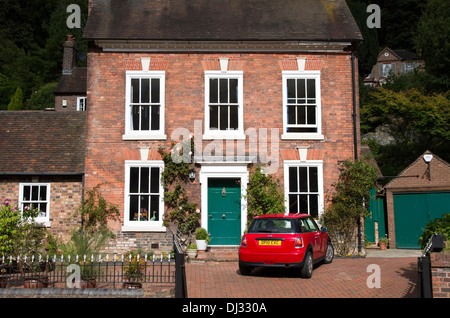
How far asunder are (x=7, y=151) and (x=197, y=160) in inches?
273

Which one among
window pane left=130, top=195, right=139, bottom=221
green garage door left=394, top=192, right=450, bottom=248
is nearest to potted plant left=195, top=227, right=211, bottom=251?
window pane left=130, top=195, right=139, bottom=221

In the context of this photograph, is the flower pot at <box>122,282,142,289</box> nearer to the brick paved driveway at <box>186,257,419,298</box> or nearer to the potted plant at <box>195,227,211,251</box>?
the brick paved driveway at <box>186,257,419,298</box>

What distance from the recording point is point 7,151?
48.4ft

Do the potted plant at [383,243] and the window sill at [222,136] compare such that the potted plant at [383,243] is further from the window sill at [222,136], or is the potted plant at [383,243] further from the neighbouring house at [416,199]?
the window sill at [222,136]

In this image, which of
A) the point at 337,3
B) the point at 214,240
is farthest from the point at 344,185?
the point at 337,3

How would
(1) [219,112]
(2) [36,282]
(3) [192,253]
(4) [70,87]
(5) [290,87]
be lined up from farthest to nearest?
(4) [70,87] < (5) [290,87] < (1) [219,112] < (3) [192,253] < (2) [36,282]

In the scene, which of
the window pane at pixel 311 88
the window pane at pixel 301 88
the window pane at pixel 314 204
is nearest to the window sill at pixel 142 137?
the window pane at pixel 301 88

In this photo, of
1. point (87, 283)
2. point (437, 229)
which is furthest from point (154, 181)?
point (437, 229)

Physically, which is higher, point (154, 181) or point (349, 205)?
point (154, 181)

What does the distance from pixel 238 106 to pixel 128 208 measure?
16.9 ft

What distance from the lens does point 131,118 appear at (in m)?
14.4

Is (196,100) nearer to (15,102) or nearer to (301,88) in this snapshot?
(301,88)

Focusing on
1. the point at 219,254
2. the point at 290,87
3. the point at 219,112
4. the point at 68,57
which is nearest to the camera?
the point at 219,254

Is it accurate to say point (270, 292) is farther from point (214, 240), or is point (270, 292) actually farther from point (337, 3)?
point (337, 3)
